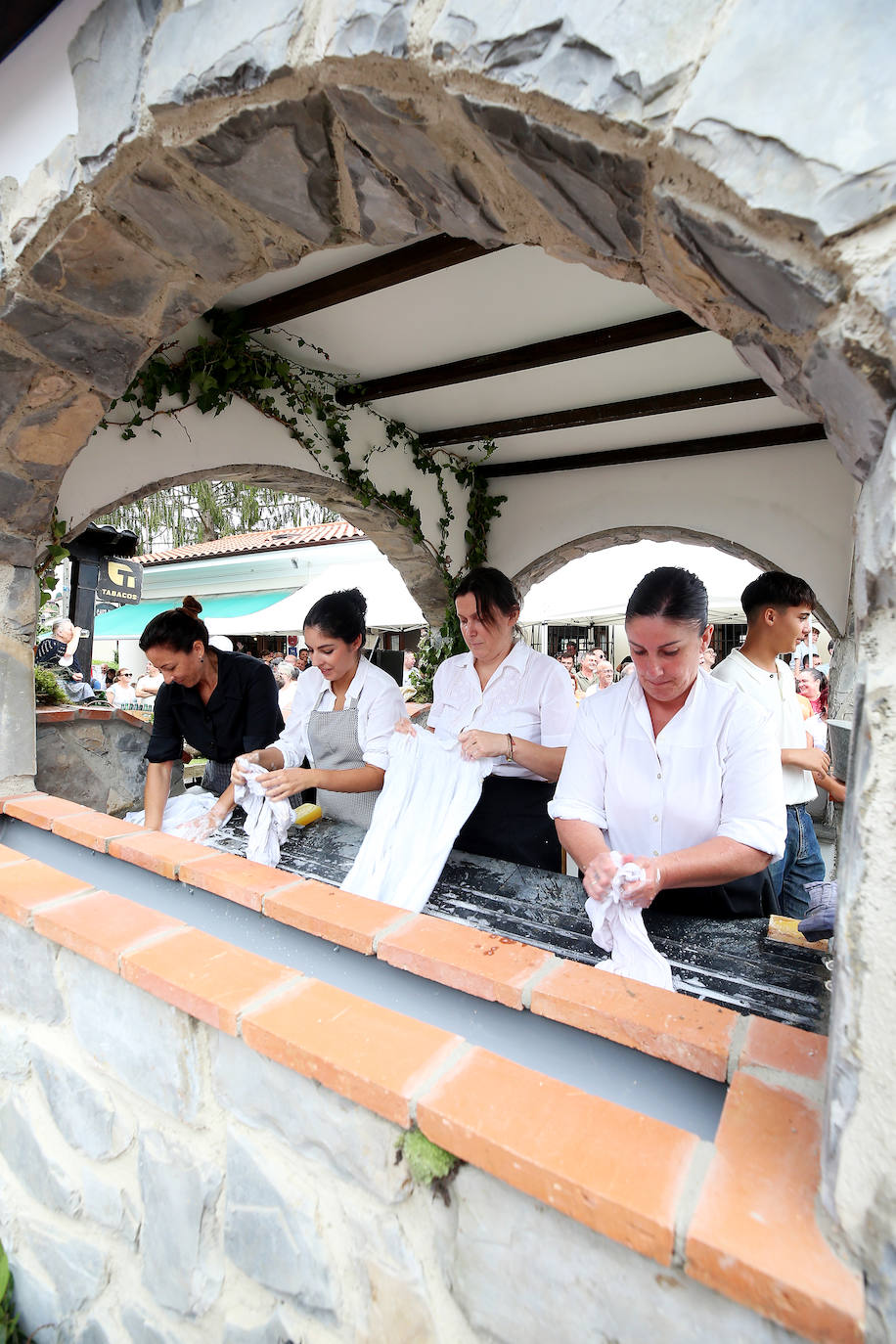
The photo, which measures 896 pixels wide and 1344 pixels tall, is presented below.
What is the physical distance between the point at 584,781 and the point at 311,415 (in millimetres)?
3872

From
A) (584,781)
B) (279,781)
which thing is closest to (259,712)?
(279,781)

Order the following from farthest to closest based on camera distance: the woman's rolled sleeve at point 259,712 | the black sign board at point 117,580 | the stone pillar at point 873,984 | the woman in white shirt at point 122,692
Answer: the woman in white shirt at point 122,692 → the black sign board at point 117,580 → the woman's rolled sleeve at point 259,712 → the stone pillar at point 873,984

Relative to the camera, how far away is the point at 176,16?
51.3 inches

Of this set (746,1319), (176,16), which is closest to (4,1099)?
(746,1319)

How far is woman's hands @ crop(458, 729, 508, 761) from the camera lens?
7.07 ft

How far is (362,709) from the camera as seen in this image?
8.40 ft

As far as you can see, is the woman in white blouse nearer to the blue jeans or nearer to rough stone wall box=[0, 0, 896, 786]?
rough stone wall box=[0, 0, 896, 786]

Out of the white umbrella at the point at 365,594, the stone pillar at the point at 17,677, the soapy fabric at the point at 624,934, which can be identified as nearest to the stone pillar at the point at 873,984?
the soapy fabric at the point at 624,934

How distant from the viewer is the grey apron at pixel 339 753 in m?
2.54

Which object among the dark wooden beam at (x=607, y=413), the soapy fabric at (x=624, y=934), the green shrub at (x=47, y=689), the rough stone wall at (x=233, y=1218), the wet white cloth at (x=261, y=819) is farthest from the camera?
the dark wooden beam at (x=607, y=413)

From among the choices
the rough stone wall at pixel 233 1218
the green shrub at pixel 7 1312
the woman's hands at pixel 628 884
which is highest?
the woman's hands at pixel 628 884

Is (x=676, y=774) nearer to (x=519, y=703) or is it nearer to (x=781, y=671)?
(x=519, y=703)

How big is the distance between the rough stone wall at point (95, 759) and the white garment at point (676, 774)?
114 inches

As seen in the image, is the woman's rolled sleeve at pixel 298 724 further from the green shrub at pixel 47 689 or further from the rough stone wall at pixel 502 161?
the green shrub at pixel 47 689
